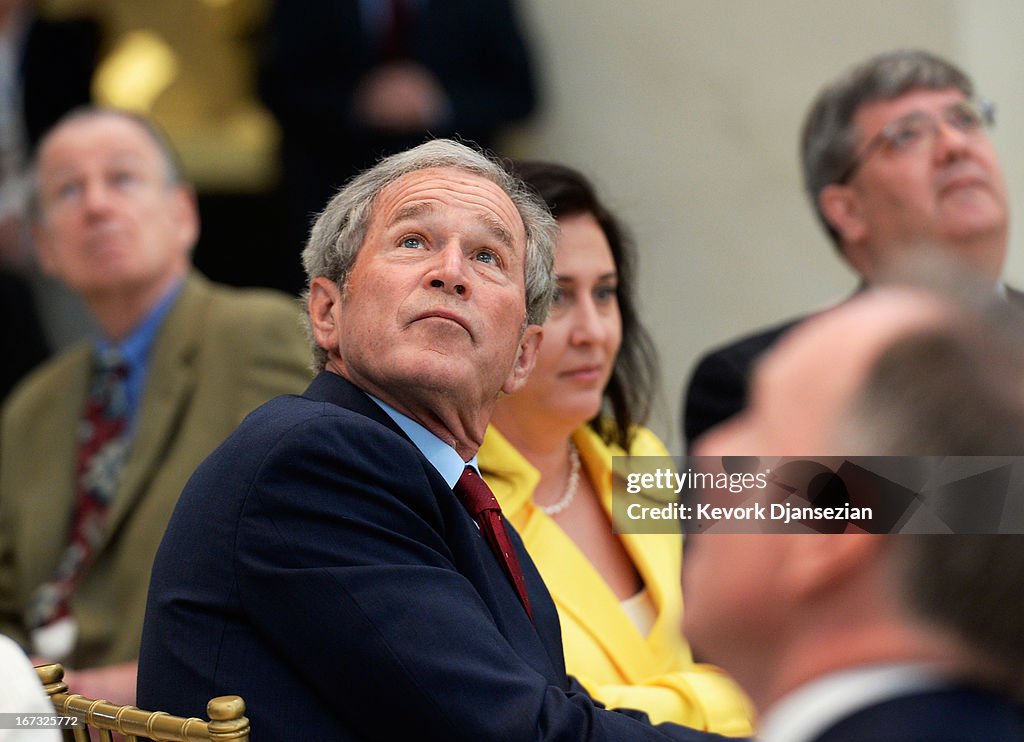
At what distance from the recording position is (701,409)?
3498mm

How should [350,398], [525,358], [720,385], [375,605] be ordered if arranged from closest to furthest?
[375,605]
[350,398]
[525,358]
[720,385]

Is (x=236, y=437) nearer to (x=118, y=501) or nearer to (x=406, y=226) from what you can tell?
(x=406, y=226)

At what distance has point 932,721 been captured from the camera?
3.70ft

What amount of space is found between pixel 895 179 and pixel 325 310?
68.6 inches

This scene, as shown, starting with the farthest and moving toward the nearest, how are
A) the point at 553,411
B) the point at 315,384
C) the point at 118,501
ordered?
the point at 118,501, the point at 553,411, the point at 315,384

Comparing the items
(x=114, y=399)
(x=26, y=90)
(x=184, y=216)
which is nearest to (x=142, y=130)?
(x=184, y=216)

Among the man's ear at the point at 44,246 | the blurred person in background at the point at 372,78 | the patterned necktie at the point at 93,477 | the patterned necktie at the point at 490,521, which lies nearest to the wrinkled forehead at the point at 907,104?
the patterned necktie at the point at 490,521

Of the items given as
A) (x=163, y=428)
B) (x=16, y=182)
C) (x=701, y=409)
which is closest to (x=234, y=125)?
(x=16, y=182)

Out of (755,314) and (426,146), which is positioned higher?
(755,314)

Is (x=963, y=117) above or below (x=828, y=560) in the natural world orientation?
above

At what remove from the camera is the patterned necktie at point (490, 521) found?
7.22ft

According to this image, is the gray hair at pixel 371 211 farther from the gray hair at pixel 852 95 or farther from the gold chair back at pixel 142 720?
the gray hair at pixel 852 95

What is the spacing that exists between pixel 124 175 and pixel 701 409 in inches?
72.0

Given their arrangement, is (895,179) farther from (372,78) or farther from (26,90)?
(26,90)
